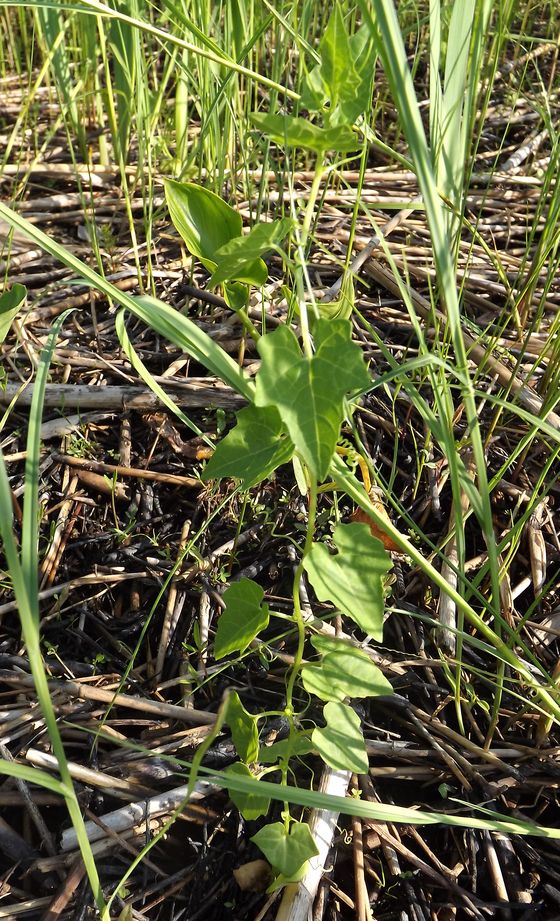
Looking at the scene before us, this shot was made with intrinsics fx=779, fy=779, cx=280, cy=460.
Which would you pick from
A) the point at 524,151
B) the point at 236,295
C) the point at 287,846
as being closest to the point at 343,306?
the point at 236,295

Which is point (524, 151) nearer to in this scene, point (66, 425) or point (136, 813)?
point (66, 425)

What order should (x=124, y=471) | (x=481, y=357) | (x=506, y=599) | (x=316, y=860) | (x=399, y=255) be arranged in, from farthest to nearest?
(x=399, y=255) → (x=481, y=357) → (x=124, y=471) → (x=506, y=599) → (x=316, y=860)

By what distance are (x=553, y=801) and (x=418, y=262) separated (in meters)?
0.98

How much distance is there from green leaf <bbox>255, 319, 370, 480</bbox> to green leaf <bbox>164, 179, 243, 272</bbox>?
8.2 inches

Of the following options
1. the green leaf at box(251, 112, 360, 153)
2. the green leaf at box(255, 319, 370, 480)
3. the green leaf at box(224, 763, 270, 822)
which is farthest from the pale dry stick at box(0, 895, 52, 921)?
the green leaf at box(251, 112, 360, 153)

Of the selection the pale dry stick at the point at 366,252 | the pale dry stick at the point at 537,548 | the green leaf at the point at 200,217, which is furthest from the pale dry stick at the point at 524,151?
the green leaf at the point at 200,217

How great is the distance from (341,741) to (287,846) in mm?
113

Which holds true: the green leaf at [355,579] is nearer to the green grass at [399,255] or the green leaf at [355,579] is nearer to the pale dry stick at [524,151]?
the green grass at [399,255]

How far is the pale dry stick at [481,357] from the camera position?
1.22 meters

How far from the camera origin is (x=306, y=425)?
62cm

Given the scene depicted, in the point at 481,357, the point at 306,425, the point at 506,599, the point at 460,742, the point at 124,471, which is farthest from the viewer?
the point at 481,357

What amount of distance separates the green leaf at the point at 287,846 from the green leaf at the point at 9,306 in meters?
0.58

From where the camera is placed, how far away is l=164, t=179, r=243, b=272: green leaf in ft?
2.63

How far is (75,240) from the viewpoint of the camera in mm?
1611
